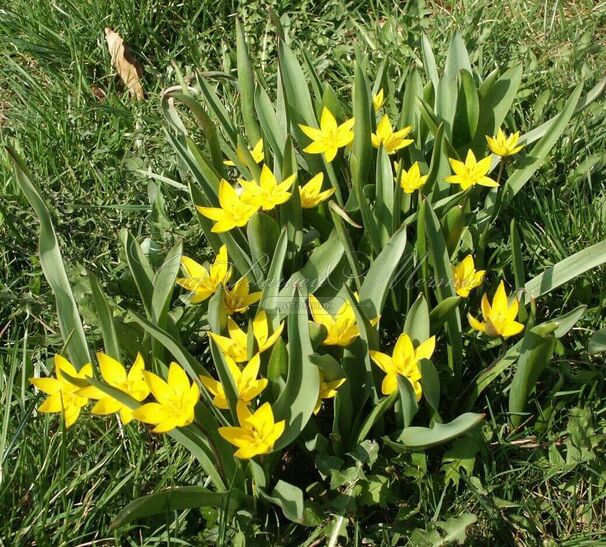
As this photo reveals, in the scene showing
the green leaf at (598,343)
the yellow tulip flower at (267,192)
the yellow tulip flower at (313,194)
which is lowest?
the green leaf at (598,343)

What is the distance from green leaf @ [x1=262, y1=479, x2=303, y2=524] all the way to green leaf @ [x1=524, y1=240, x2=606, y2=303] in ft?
2.21

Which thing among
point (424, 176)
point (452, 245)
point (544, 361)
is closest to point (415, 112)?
point (424, 176)

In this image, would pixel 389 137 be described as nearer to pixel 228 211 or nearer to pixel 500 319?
pixel 228 211

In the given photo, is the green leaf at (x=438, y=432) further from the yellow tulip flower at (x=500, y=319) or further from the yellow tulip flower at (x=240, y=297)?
the yellow tulip flower at (x=240, y=297)

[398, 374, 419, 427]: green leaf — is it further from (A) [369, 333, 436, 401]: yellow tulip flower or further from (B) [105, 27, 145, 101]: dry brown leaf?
(B) [105, 27, 145, 101]: dry brown leaf

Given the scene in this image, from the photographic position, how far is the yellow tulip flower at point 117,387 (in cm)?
144

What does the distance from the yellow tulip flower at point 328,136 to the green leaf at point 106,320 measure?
2.07ft

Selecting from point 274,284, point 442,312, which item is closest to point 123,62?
point 274,284

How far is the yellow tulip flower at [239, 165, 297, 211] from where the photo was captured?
1716mm

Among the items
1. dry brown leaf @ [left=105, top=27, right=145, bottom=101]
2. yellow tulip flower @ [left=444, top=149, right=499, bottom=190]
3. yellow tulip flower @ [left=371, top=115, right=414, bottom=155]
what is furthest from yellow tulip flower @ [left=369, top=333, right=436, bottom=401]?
dry brown leaf @ [left=105, top=27, right=145, bottom=101]

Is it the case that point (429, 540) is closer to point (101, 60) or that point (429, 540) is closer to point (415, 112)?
point (415, 112)

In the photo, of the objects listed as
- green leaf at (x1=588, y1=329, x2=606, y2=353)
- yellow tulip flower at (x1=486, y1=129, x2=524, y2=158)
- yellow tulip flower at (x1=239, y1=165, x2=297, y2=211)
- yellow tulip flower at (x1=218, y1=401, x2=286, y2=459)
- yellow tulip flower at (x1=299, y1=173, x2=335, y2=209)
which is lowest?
green leaf at (x1=588, y1=329, x2=606, y2=353)

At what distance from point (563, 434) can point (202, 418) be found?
0.84 m

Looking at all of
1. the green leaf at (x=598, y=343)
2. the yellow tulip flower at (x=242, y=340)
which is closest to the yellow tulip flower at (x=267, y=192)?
the yellow tulip flower at (x=242, y=340)
